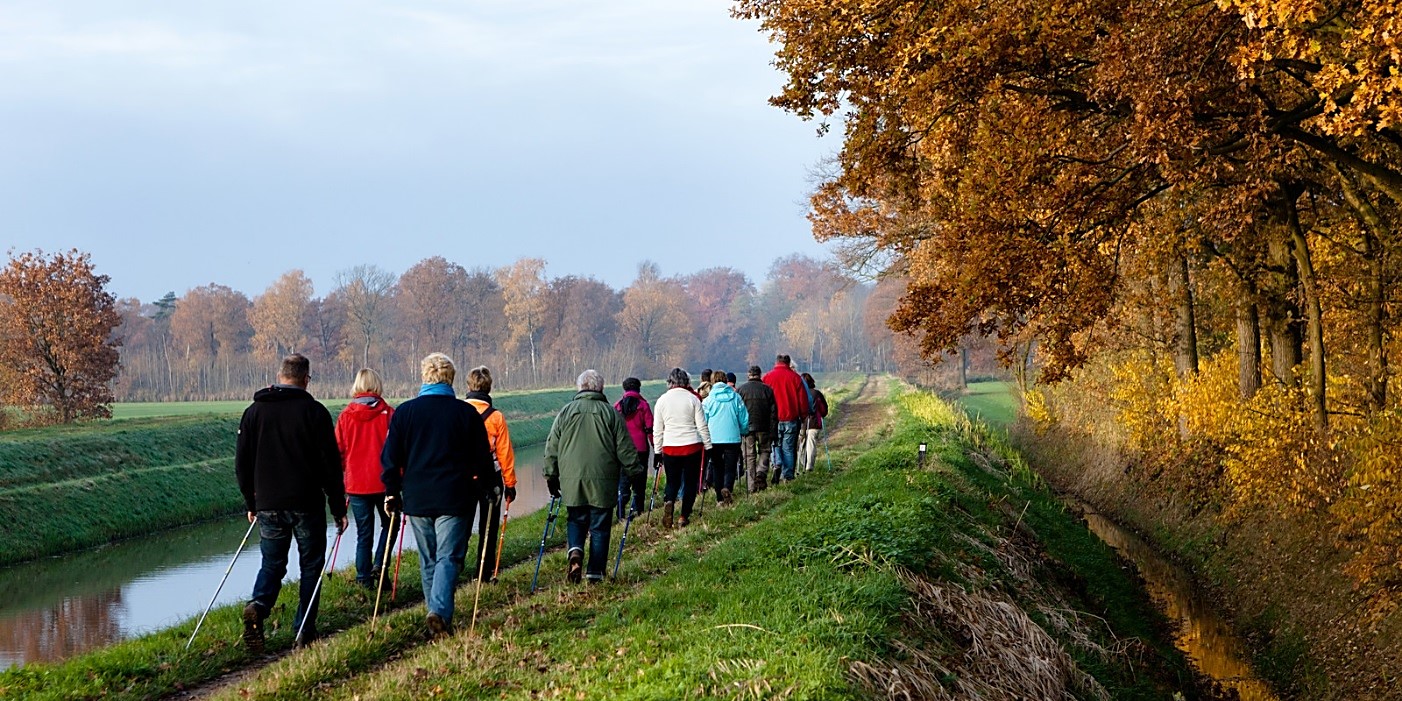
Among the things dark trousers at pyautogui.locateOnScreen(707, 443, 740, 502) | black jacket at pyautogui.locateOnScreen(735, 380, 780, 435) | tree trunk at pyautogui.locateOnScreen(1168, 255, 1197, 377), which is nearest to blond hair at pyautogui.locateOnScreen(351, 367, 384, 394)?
dark trousers at pyautogui.locateOnScreen(707, 443, 740, 502)

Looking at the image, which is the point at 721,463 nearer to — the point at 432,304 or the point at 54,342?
the point at 54,342

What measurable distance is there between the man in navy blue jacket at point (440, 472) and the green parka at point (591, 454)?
149 centimetres

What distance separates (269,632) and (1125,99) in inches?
368

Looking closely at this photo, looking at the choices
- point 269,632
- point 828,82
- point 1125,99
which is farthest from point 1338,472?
point 269,632

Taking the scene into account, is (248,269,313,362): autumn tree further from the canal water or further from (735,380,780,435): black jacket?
(735,380,780,435): black jacket

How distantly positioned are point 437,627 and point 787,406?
12094 millimetres

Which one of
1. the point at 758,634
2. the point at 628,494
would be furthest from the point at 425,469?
the point at 628,494

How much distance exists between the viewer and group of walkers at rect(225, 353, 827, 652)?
8.66m

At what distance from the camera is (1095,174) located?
1212 cm

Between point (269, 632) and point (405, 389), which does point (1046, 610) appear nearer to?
point (269, 632)

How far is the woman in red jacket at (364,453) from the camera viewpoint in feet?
34.9

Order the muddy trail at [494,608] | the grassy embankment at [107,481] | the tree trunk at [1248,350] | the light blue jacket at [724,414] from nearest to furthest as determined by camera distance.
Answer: the muddy trail at [494,608] → the light blue jacket at [724,414] → the tree trunk at [1248,350] → the grassy embankment at [107,481]

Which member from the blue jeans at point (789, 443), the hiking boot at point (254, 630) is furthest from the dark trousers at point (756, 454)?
the hiking boot at point (254, 630)

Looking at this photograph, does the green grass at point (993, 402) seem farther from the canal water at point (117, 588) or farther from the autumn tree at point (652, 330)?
the autumn tree at point (652, 330)
